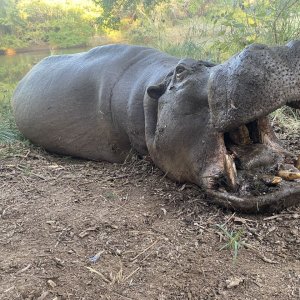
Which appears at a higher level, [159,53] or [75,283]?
[159,53]

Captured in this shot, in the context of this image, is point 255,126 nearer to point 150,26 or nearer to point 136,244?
point 136,244

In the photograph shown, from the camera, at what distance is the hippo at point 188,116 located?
236 cm

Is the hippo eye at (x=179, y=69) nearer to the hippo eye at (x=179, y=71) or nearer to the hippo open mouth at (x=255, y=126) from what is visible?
the hippo eye at (x=179, y=71)

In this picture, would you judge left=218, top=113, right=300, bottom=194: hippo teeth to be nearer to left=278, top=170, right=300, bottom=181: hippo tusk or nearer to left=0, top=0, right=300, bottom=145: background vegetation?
left=278, top=170, right=300, bottom=181: hippo tusk

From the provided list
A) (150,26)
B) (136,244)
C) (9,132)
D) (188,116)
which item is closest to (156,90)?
(188,116)

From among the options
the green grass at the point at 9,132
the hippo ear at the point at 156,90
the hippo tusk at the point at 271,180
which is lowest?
the green grass at the point at 9,132

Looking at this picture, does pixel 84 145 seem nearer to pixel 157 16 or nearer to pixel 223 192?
pixel 223 192

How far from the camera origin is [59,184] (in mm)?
3246

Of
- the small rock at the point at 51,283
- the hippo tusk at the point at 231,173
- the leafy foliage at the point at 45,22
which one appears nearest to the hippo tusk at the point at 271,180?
the hippo tusk at the point at 231,173

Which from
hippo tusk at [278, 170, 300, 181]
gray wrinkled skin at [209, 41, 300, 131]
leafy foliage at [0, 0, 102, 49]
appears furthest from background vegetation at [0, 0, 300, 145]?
gray wrinkled skin at [209, 41, 300, 131]

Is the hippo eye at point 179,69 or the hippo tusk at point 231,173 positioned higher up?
the hippo eye at point 179,69

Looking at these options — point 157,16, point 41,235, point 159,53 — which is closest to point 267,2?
point 159,53

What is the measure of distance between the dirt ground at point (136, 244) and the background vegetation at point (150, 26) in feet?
6.07

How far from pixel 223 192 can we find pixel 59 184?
1.25 metres
